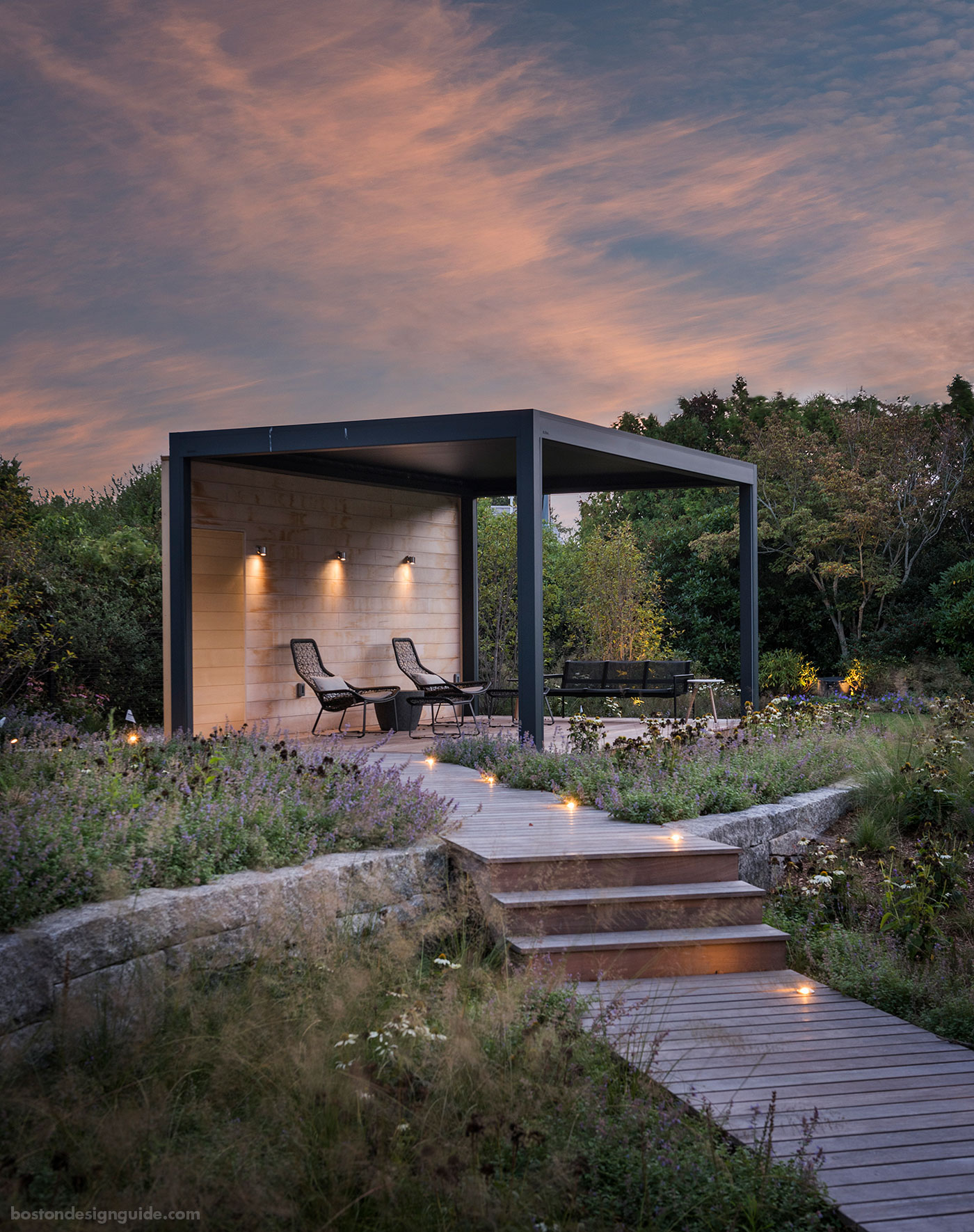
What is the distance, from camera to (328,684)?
31.9 ft

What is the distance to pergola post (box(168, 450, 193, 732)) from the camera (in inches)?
332

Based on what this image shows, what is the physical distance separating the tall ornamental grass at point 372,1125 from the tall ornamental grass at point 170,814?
0.55 metres

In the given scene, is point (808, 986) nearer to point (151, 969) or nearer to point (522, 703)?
point (151, 969)

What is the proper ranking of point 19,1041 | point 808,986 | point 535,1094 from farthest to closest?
point 808,986
point 19,1041
point 535,1094

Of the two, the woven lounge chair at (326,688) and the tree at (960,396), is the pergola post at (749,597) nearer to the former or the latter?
the woven lounge chair at (326,688)

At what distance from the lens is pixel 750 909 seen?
434 centimetres

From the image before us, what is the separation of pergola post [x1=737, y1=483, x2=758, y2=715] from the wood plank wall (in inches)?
139

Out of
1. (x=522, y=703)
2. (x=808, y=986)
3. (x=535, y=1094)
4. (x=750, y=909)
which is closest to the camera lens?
(x=535, y=1094)

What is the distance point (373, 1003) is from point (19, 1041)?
1060mm

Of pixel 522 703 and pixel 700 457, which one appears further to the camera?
pixel 700 457

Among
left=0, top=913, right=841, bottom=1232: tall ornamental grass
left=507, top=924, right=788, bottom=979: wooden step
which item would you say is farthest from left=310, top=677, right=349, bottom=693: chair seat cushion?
left=0, top=913, right=841, bottom=1232: tall ornamental grass

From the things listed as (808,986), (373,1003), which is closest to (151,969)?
(373,1003)

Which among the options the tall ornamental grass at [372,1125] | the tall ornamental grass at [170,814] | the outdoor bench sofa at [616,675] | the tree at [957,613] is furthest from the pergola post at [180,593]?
the tree at [957,613]

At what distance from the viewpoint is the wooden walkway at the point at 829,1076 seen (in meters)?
2.39
